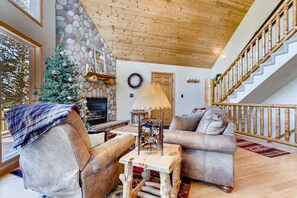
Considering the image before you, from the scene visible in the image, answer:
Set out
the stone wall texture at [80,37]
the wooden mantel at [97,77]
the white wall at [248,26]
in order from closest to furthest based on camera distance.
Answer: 1. the stone wall texture at [80,37]
2. the wooden mantel at [97,77]
3. the white wall at [248,26]

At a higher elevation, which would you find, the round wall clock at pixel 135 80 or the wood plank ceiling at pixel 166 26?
the wood plank ceiling at pixel 166 26

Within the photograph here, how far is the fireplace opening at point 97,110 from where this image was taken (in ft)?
13.9

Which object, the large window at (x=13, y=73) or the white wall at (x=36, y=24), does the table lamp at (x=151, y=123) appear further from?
the white wall at (x=36, y=24)

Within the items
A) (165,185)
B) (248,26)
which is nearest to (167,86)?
(248,26)

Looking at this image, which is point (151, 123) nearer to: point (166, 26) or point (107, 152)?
point (107, 152)

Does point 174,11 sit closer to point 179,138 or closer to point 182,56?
point 182,56

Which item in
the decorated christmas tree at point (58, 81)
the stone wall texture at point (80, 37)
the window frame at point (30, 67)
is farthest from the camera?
the stone wall texture at point (80, 37)

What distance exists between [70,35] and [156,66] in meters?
2.91

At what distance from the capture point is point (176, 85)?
6027 mm

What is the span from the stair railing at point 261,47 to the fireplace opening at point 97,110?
363cm

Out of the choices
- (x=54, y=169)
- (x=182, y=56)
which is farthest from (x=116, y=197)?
(x=182, y=56)

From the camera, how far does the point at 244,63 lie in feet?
14.9

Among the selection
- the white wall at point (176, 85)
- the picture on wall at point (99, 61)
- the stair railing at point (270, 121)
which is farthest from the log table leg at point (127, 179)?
the white wall at point (176, 85)

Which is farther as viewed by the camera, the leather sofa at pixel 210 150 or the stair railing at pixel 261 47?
the stair railing at pixel 261 47
